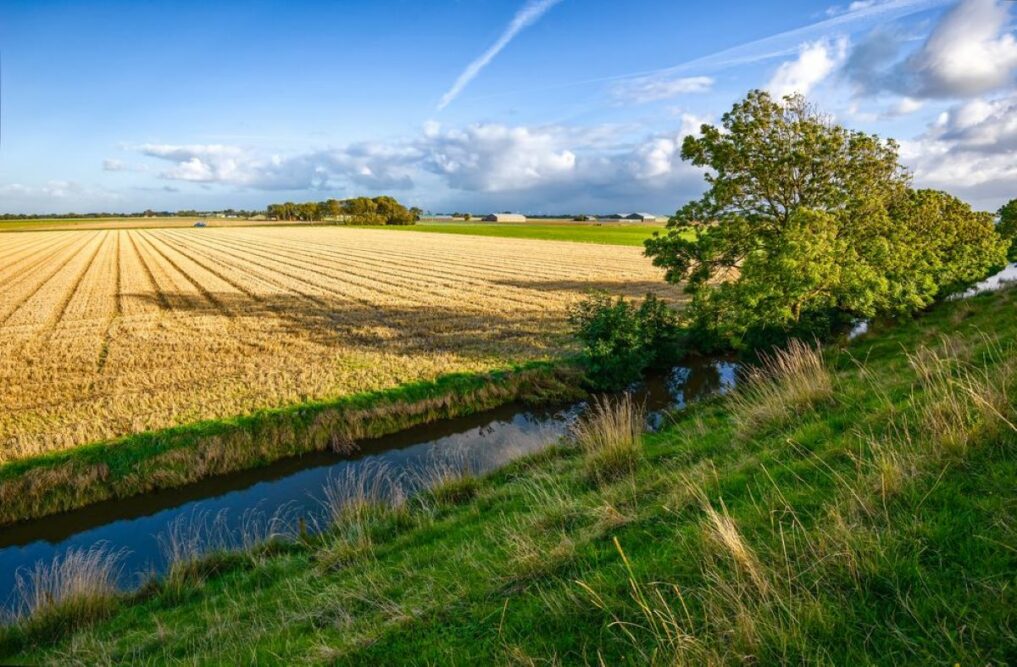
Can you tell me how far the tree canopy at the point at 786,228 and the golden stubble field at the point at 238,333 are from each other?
25.0 ft

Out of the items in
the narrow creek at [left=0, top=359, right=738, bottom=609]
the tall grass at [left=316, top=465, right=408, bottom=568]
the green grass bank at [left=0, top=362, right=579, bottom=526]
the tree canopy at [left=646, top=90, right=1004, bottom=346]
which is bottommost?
the narrow creek at [left=0, top=359, right=738, bottom=609]

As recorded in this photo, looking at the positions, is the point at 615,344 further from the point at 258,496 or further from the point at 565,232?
the point at 565,232

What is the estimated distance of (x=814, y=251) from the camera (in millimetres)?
18359

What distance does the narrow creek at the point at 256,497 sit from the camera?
11430mm

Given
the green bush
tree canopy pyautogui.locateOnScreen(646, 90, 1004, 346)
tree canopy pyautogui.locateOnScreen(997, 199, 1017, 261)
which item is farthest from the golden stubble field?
tree canopy pyautogui.locateOnScreen(997, 199, 1017, 261)

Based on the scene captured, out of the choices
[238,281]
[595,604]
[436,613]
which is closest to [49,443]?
[436,613]

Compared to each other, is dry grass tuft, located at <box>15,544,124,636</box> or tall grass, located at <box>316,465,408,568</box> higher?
tall grass, located at <box>316,465,408,568</box>

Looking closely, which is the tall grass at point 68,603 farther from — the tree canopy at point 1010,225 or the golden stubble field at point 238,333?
the tree canopy at point 1010,225

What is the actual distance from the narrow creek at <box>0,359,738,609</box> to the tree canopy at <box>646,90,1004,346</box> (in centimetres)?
639

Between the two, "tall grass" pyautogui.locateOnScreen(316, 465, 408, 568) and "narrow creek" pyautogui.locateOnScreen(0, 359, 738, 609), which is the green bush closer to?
"narrow creek" pyautogui.locateOnScreen(0, 359, 738, 609)

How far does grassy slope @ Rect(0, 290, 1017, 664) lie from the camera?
3.22 meters

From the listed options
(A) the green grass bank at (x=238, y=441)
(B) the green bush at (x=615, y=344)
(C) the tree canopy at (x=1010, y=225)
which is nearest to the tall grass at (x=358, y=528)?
(A) the green grass bank at (x=238, y=441)

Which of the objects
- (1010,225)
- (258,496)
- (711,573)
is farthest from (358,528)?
(1010,225)

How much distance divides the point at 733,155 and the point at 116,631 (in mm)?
23182
